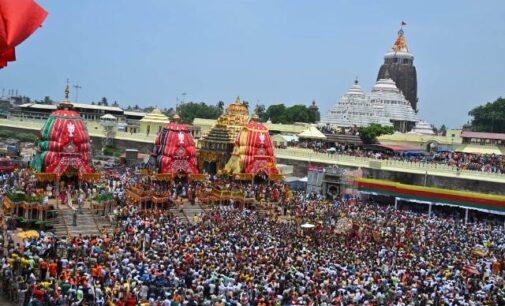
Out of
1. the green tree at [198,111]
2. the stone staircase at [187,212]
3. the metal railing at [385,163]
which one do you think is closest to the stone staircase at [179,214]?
the stone staircase at [187,212]

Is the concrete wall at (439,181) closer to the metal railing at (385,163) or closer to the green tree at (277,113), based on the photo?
the metal railing at (385,163)

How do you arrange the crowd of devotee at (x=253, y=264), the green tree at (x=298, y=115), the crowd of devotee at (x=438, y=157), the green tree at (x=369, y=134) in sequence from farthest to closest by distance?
the green tree at (x=298, y=115) < the green tree at (x=369, y=134) < the crowd of devotee at (x=438, y=157) < the crowd of devotee at (x=253, y=264)

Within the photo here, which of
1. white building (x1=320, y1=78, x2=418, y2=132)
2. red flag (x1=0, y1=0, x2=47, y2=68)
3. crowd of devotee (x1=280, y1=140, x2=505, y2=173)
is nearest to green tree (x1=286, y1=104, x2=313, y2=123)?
white building (x1=320, y1=78, x2=418, y2=132)

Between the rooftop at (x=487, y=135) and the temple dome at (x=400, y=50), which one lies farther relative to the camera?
the temple dome at (x=400, y=50)

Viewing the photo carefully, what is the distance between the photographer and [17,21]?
7137 mm

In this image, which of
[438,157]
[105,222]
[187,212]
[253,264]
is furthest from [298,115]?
[253,264]

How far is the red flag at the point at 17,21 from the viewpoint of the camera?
705 cm

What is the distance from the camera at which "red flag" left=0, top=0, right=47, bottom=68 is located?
705cm

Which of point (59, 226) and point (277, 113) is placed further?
point (277, 113)

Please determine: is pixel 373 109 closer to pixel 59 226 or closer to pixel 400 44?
pixel 400 44

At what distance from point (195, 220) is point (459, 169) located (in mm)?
18671

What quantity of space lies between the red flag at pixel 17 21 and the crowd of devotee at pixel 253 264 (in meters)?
7.76

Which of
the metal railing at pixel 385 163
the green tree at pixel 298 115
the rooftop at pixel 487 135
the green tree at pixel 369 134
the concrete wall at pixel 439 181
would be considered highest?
the green tree at pixel 298 115

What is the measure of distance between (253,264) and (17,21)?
12.4 m
